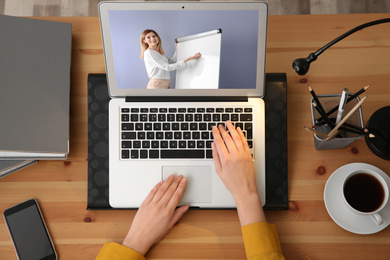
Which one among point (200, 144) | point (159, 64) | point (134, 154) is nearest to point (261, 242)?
point (200, 144)

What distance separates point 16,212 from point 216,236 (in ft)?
1.71

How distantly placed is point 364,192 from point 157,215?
1.63 feet

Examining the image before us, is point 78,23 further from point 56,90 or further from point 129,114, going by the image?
point 129,114

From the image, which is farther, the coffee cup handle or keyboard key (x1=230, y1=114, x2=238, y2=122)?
keyboard key (x1=230, y1=114, x2=238, y2=122)

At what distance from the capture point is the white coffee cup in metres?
0.68

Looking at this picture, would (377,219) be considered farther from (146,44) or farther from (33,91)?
(33,91)

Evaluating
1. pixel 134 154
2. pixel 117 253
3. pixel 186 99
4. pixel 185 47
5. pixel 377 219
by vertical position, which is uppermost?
pixel 185 47

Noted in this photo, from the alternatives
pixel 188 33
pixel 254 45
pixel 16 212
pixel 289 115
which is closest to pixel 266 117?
pixel 289 115

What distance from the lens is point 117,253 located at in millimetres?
730

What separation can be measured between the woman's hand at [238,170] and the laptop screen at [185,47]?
112mm

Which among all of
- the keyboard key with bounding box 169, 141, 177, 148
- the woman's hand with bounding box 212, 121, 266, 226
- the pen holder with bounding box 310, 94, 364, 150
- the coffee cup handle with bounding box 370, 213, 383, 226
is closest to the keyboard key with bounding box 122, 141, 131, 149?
the keyboard key with bounding box 169, 141, 177, 148

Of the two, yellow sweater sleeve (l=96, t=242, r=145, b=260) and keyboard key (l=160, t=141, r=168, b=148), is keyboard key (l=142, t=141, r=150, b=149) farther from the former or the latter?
yellow sweater sleeve (l=96, t=242, r=145, b=260)

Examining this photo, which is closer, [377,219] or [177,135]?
[377,219]

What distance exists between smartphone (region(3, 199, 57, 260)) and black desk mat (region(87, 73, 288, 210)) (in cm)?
14
